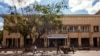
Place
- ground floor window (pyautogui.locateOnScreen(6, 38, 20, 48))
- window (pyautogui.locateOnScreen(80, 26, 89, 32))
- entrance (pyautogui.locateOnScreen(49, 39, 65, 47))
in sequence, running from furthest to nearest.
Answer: entrance (pyautogui.locateOnScreen(49, 39, 65, 47)), window (pyautogui.locateOnScreen(80, 26, 89, 32)), ground floor window (pyautogui.locateOnScreen(6, 38, 20, 48))

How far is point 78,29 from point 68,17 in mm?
4126

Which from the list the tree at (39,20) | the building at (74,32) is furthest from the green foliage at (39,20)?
the building at (74,32)

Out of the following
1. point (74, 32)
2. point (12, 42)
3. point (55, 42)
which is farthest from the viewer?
point (12, 42)

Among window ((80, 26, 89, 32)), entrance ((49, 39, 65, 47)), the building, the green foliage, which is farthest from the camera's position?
entrance ((49, 39, 65, 47))

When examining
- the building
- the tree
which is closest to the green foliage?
the tree

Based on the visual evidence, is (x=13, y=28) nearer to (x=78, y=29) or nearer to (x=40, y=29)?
(x=40, y=29)

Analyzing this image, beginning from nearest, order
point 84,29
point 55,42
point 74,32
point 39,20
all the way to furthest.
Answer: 1. point 39,20
2. point 74,32
3. point 84,29
4. point 55,42

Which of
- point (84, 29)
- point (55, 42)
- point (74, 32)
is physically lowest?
point (55, 42)

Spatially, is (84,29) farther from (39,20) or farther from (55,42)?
(39,20)

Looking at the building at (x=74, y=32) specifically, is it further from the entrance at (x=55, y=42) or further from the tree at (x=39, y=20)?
the tree at (x=39, y=20)

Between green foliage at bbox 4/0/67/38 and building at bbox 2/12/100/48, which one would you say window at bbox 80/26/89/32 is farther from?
green foliage at bbox 4/0/67/38

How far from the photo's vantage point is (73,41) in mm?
61406

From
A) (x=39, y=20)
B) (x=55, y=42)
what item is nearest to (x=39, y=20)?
(x=39, y=20)

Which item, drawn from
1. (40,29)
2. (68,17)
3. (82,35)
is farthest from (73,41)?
(40,29)
